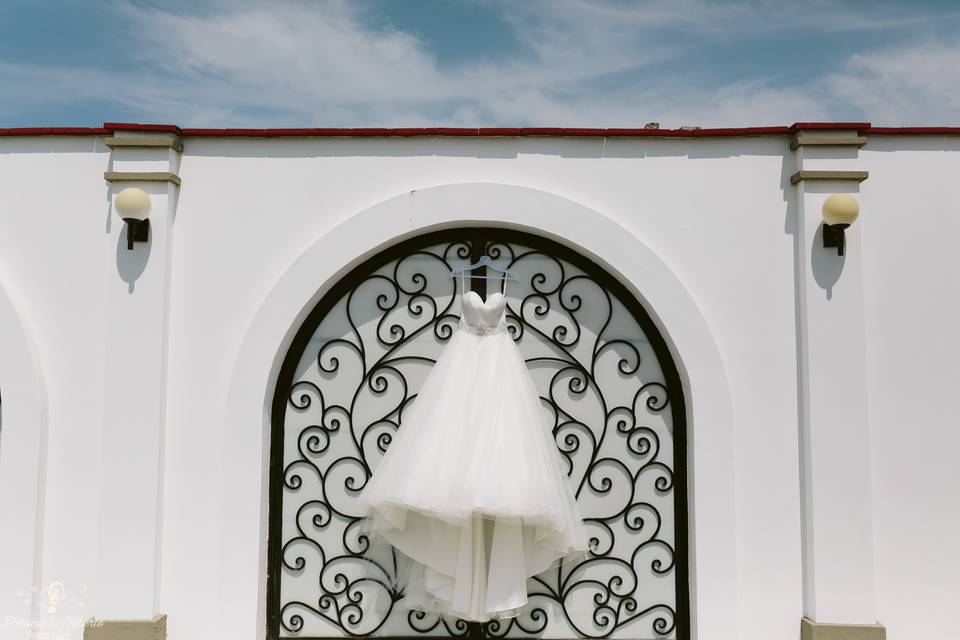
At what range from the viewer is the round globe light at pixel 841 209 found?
12.1ft

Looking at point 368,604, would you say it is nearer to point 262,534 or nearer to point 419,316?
point 262,534

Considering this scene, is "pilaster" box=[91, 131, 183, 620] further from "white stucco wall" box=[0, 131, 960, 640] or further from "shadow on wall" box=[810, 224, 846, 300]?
"shadow on wall" box=[810, 224, 846, 300]

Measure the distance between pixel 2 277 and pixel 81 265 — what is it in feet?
1.36

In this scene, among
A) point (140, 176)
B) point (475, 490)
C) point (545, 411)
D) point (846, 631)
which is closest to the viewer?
point (475, 490)

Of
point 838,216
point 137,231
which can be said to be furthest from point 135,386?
point 838,216

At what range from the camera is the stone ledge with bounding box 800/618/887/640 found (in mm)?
3609

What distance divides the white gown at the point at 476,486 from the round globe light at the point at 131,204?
5.45ft

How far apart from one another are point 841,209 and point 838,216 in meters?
0.04

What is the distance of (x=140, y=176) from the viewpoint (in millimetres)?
3840

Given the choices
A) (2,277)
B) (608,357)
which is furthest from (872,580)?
(2,277)

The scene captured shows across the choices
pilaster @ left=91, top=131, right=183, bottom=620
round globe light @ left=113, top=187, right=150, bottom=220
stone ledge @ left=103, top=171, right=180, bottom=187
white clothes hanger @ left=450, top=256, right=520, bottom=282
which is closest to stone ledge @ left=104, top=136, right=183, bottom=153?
pilaster @ left=91, top=131, right=183, bottom=620

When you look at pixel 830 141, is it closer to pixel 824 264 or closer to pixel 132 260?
pixel 824 264

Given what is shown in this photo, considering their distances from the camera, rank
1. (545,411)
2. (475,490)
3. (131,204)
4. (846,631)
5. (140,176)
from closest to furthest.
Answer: (475,490)
(846,631)
(131,204)
(140,176)
(545,411)

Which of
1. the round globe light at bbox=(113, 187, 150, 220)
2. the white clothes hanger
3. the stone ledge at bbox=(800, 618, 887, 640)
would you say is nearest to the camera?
the stone ledge at bbox=(800, 618, 887, 640)
